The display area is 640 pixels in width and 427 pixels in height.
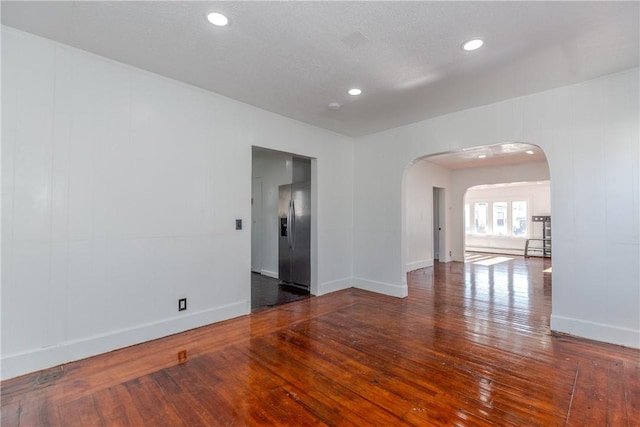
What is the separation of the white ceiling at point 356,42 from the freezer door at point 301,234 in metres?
1.98

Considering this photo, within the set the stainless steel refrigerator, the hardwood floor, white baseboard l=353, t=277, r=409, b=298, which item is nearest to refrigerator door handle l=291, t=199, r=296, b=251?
the stainless steel refrigerator

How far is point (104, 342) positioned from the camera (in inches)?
111

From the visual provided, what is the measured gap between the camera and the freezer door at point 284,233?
5.58 m

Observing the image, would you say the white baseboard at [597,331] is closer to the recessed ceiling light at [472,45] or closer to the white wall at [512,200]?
the recessed ceiling light at [472,45]

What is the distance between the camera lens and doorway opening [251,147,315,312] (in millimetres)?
5090

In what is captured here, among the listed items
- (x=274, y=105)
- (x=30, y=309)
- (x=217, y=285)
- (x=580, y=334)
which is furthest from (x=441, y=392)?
(x=274, y=105)

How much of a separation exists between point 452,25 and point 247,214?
300cm

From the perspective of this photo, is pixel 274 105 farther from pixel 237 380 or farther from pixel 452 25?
pixel 237 380

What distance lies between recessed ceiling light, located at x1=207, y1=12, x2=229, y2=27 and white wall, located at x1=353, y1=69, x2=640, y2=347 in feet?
11.0

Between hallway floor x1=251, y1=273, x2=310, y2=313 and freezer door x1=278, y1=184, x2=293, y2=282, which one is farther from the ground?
freezer door x1=278, y1=184, x2=293, y2=282

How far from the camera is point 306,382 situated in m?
2.32

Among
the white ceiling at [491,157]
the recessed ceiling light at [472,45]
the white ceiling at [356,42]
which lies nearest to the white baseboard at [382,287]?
the white ceiling at [491,157]

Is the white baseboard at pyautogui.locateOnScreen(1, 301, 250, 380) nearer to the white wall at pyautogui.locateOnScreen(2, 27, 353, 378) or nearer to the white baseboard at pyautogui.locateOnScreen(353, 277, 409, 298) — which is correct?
the white wall at pyautogui.locateOnScreen(2, 27, 353, 378)

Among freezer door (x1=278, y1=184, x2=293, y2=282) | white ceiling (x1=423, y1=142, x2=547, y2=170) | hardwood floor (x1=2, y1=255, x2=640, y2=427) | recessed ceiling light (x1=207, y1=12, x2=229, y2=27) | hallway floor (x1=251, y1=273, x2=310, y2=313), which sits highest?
recessed ceiling light (x1=207, y1=12, x2=229, y2=27)
